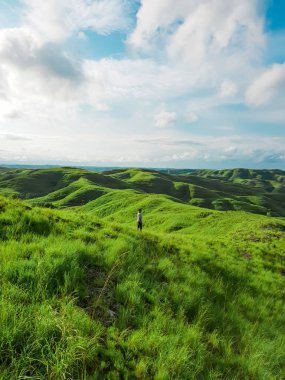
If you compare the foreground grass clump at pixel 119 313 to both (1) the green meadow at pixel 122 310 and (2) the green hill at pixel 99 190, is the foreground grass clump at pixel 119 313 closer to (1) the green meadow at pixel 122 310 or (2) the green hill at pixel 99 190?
(1) the green meadow at pixel 122 310

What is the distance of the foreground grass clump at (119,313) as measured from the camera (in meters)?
4.83

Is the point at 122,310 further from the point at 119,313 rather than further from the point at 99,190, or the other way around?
the point at 99,190

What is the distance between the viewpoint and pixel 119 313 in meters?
6.71

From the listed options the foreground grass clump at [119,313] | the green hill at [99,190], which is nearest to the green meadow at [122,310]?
the foreground grass clump at [119,313]

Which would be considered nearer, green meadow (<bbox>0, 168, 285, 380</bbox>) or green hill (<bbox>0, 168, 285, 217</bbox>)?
green meadow (<bbox>0, 168, 285, 380</bbox>)

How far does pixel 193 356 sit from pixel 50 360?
10.7 feet

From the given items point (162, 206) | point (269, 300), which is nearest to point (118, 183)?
point (162, 206)

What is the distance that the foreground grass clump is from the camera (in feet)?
15.9

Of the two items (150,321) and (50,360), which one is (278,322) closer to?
(150,321)

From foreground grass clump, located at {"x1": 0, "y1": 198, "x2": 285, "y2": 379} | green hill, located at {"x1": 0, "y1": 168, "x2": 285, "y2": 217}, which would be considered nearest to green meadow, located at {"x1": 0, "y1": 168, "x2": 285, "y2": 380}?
foreground grass clump, located at {"x1": 0, "y1": 198, "x2": 285, "y2": 379}

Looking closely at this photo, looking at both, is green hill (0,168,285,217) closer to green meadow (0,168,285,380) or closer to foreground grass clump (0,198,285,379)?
green meadow (0,168,285,380)

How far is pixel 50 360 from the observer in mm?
4391

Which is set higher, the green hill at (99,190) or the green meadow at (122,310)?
the green meadow at (122,310)

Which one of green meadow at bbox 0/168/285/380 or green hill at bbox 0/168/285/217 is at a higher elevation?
green meadow at bbox 0/168/285/380
